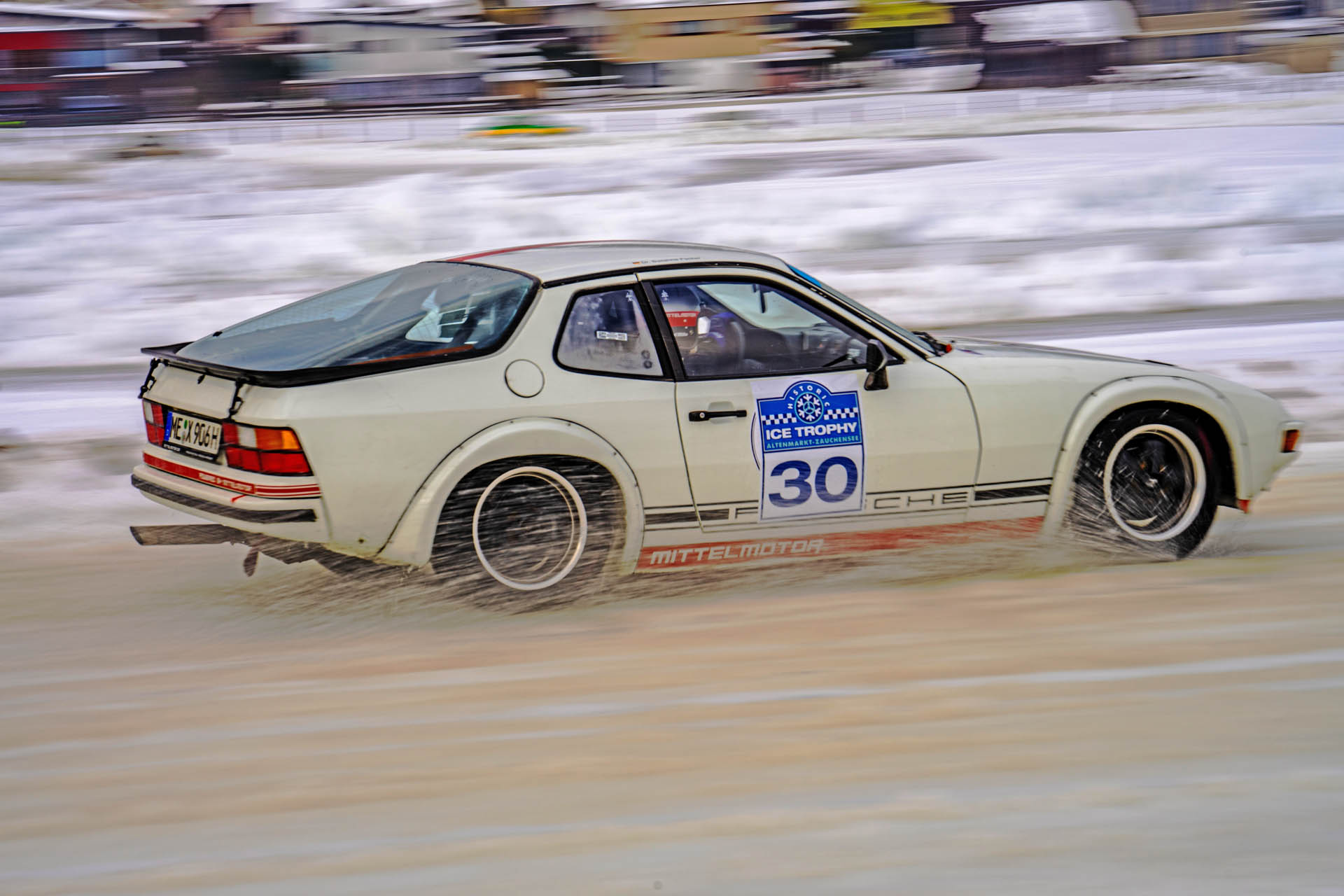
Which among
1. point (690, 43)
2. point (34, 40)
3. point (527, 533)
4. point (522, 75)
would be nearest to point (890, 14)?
point (690, 43)

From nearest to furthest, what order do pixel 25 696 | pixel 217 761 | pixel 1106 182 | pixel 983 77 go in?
pixel 217 761, pixel 25 696, pixel 1106 182, pixel 983 77

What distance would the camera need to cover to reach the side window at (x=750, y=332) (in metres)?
A: 4.71

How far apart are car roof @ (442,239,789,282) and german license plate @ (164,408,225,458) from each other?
3.93 ft

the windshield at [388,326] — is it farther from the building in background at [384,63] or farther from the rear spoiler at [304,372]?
the building in background at [384,63]

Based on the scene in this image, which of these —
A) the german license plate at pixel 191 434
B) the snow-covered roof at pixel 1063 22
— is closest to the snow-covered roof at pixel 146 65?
the snow-covered roof at pixel 1063 22

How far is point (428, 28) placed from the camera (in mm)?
29906

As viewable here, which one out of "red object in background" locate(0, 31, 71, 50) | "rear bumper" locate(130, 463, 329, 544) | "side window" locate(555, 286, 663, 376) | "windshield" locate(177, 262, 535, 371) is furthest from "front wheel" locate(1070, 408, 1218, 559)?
"red object in background" locate(0, 31, 71, 50)

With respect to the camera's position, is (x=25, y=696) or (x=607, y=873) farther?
(x=25, y=696)

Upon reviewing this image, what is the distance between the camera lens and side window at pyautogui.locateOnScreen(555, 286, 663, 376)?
15.0 ft

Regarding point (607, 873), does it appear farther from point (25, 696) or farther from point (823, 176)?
point (823, 176)

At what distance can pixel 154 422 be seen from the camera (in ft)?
15.3

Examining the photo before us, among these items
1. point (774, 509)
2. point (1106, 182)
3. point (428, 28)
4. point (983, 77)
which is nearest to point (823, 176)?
point (1106, 182)

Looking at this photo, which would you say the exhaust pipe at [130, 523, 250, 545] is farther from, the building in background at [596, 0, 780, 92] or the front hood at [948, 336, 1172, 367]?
the building in background at [596, 0, 780, 92]

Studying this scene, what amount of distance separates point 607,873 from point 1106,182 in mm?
17238
